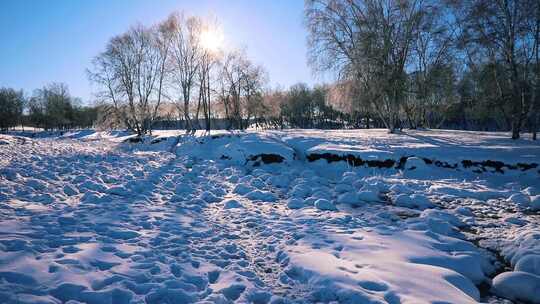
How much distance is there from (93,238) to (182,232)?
1216 mm

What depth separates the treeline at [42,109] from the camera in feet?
203

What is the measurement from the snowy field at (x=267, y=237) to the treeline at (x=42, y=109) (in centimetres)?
6340

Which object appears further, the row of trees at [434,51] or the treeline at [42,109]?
the treeline at [42,109]

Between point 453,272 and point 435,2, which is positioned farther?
point 435,2

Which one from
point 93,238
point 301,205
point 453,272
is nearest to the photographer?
point 453,272

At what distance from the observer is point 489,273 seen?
3.90m

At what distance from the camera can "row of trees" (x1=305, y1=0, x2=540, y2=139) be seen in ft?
47.3

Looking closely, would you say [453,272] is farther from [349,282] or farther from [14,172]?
[14,172]

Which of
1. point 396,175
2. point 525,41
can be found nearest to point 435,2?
point 525,41

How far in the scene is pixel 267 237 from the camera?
4906 millimetres

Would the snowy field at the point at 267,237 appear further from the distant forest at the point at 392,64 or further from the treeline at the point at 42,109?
the treeline at the point at 42,109

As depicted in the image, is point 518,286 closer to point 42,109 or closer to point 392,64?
point 392,64

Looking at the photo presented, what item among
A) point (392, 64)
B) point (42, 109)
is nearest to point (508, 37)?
point (392, 64)

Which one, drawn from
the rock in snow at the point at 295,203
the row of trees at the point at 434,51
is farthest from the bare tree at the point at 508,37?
the rock in snow at the point at 295,203
